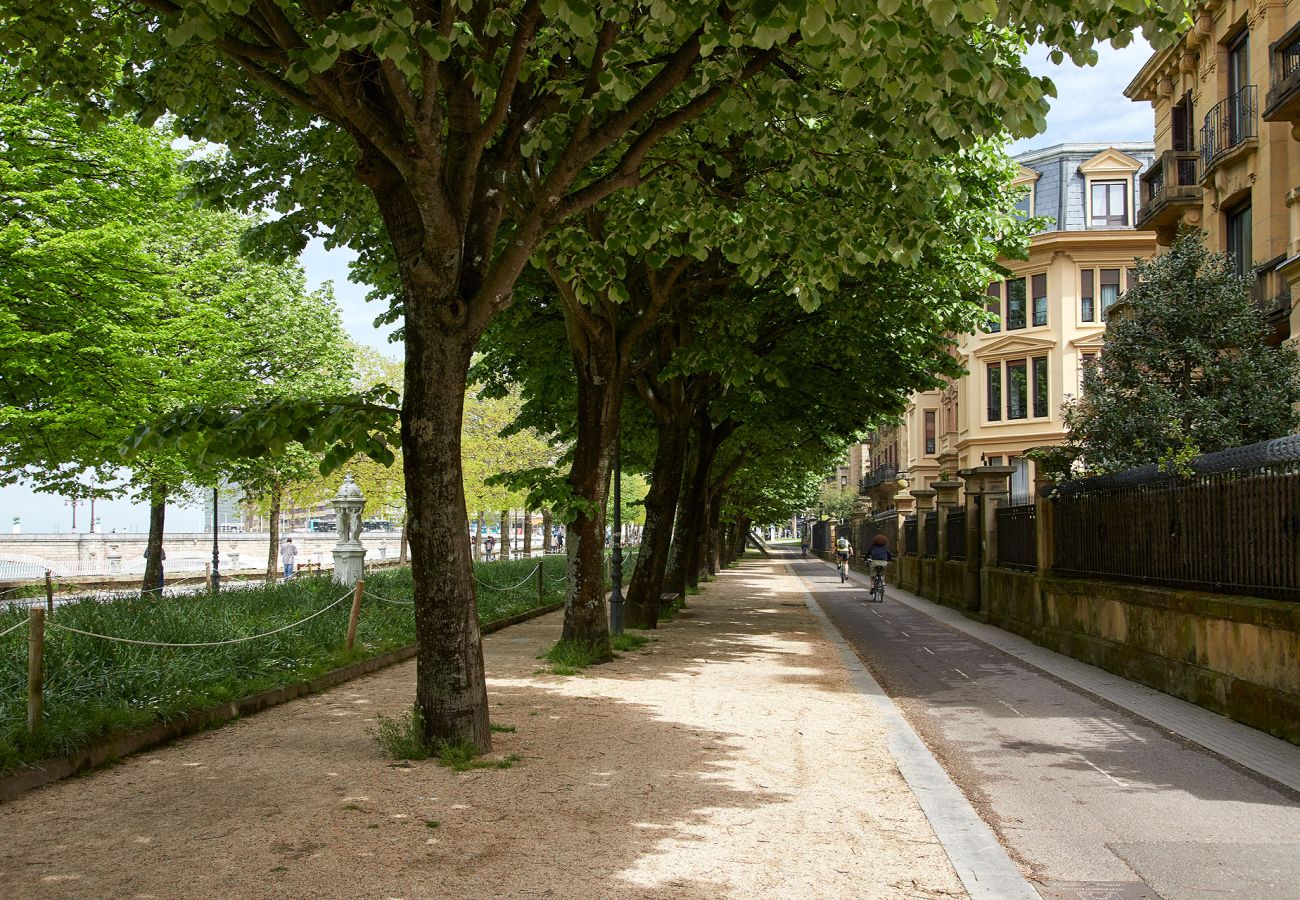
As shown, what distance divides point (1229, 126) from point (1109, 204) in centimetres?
2175

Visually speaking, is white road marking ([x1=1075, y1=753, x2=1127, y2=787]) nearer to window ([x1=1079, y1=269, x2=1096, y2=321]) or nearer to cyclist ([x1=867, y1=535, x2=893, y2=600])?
cyclist ([x1=867, y1=535, x2=893, y2=600])

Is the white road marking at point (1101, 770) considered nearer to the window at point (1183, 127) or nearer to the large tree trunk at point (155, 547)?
the window at point (1183, 127)

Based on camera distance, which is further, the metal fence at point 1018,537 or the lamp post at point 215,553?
the lamp post at point 215,553

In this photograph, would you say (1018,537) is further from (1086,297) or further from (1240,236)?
(1086,297)

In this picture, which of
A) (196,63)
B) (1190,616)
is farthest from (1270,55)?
(196,63)

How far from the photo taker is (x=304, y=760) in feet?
24.9

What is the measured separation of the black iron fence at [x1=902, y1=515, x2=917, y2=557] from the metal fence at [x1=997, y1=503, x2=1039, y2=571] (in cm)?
1265

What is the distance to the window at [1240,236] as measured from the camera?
2171cm

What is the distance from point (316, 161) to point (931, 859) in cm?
886

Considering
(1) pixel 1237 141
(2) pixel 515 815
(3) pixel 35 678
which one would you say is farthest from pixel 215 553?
(1) pixel 1237 141

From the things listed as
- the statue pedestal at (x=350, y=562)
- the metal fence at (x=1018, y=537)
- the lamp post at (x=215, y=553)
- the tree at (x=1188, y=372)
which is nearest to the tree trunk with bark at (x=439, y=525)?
the lamp post at (x=215, y=553)

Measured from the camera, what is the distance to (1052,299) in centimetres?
4247

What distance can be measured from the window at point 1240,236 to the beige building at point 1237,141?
Result: 21mm

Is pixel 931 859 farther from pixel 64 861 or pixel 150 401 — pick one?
pixel 150 401
